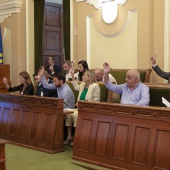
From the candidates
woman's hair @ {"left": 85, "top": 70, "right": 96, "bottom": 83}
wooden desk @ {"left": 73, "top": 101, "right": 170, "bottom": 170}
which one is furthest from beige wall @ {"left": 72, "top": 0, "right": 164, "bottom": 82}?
wooden desk @ {"left": 73, "top": 101, "right": 170, "bottom": 170}

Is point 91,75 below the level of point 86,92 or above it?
above

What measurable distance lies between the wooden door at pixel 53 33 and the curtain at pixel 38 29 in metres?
0.51

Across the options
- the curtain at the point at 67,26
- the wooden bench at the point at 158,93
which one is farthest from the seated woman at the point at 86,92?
the curtain at the point at 67,26

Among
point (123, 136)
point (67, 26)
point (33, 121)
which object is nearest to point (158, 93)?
point (123, 136)

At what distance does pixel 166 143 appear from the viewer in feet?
11.8

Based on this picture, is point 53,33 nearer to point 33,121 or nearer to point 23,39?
point 23,39

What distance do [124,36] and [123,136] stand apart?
11.0 feet

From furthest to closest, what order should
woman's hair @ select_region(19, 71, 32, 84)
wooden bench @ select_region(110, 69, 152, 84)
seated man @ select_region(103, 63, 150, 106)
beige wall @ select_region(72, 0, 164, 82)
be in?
beige wall @ select_region(72, 0, 164, 82)
wooden bench @ select_region(110, 69, 152, 84)
woman's hair @ select_region(19, 71, 32, 84)
seated man @ select_region(103, 63, 150, 106)

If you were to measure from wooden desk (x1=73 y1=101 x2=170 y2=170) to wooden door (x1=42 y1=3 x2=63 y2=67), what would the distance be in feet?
17.8

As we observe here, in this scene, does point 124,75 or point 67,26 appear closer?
point 124,75

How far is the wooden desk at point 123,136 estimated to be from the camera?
3.65 metres

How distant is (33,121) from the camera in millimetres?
5227

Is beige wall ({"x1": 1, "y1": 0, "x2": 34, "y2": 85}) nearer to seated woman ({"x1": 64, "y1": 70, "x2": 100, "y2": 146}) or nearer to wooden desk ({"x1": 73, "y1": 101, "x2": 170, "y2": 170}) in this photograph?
seated woman ({"x1": 64, "y1": 70, "x2": 100, "y2": 146})

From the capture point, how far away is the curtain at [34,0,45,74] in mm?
8977
